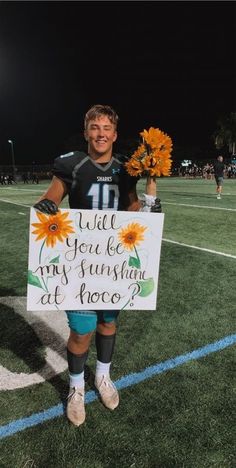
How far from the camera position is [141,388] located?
328cm

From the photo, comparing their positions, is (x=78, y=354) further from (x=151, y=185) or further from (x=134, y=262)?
(x=151, y=185)

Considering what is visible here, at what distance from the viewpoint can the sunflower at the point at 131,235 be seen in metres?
2.80

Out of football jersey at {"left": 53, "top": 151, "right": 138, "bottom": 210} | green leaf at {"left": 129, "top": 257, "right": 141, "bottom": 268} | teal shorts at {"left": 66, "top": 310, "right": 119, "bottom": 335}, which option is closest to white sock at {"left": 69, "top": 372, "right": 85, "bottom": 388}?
teal shorts at {"left": 66, "top": 310, "right": 119, "bottom": 335}

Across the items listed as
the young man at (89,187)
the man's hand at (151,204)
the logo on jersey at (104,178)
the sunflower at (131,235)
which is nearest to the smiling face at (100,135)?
the young man at (89,187)

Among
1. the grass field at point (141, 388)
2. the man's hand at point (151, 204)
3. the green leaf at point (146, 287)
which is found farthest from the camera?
the green leaf at point (146, 287)

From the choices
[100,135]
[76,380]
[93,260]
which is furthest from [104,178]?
[76,380]

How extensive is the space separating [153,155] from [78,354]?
1.41 m

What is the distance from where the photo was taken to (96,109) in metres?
2.85

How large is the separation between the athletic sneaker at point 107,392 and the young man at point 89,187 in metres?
0.03

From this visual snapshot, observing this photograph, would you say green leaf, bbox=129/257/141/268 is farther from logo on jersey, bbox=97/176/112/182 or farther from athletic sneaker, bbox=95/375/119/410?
athletic sneaker, bbox=95/375/119/410

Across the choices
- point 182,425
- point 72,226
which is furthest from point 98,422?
point 72,226

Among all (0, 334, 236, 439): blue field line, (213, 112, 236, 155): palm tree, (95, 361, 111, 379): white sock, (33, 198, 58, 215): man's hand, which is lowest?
(0, 334, 236, 439): blue field line

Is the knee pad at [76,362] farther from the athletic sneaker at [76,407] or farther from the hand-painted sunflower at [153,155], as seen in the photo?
the hand-painted sunflower at [153,155]

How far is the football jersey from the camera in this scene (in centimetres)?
284
